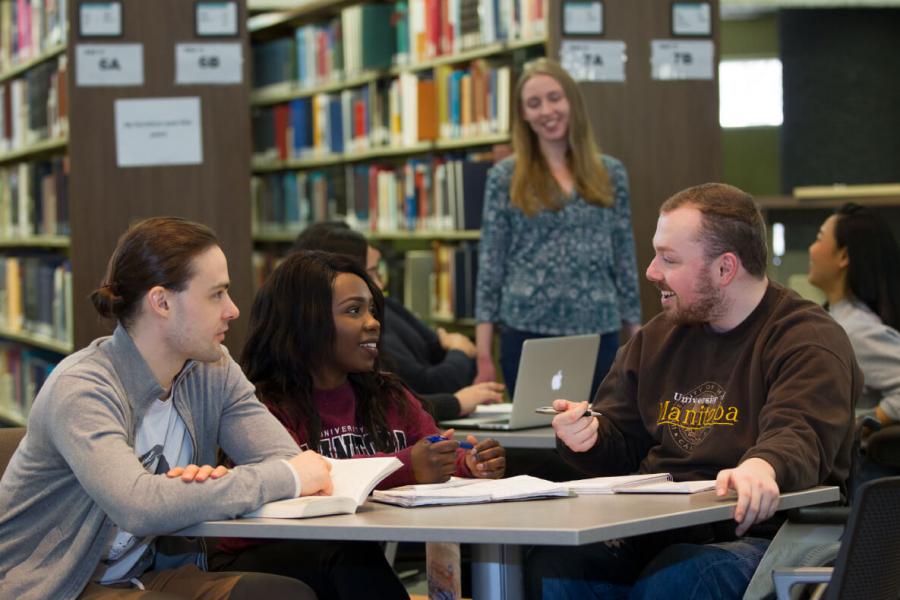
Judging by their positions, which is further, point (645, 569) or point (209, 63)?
point (209, 63)

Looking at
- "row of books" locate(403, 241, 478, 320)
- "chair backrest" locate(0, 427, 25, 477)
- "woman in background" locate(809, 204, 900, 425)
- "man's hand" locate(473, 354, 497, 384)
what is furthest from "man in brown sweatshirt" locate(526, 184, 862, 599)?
"row of books" locate(403, 241, 478, 320)

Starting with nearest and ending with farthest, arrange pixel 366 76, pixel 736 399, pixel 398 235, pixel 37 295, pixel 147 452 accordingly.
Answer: pixel 147 452 < pixel 736 399 < pixel 398 235 < pixel 366 76 < pixel 37 295

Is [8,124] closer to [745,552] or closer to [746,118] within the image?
[746,118]

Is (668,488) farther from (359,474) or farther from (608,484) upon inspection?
(359,474)

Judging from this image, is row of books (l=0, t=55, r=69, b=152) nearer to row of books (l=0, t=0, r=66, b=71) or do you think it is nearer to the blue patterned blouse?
row of books (l=0, t=0, r=66, b=71)

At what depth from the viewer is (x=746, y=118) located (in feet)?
32.7

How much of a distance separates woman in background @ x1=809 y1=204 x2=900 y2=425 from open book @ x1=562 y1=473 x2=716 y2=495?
59.6 inches

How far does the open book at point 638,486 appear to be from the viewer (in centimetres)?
216

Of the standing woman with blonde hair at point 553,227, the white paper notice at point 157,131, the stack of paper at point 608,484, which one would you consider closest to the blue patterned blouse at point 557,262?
the standing woman with blonde hair at point 553,227

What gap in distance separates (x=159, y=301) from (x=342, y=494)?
0.53 m

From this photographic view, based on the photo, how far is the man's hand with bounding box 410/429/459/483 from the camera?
Result: 239 cm

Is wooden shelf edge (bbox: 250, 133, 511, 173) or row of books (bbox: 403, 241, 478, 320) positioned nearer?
wooden shelf edge (bbox: 250, 133, 511, 173)

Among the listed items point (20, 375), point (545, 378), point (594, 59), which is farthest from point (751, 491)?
point (20, 375)

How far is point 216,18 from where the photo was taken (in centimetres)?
507
